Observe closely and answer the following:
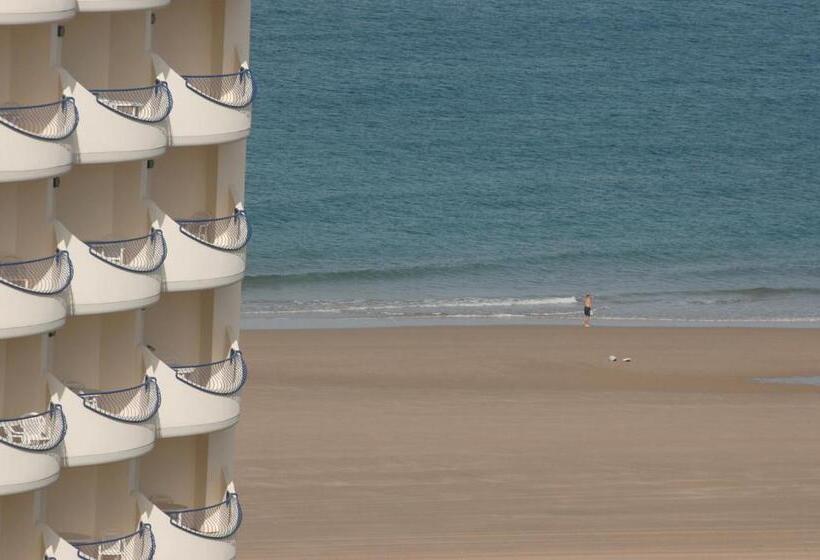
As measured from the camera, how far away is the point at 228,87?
83.0 ft

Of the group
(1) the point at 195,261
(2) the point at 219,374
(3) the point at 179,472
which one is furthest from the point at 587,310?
(1) the point at 195,261

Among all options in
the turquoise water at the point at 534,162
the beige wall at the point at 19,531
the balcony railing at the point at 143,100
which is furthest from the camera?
the turquoise water at the point at 534,162

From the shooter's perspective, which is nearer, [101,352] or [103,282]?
[103,282]

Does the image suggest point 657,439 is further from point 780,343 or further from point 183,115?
point 183,115

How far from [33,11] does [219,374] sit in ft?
19.3

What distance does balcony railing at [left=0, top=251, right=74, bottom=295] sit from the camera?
2252cm

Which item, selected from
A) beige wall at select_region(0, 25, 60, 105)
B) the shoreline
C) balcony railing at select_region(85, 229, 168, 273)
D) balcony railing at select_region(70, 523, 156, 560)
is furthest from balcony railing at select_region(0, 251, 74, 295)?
the shoreline

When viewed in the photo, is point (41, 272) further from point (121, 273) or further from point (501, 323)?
point (501, 323)

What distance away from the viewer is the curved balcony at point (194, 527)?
82.2 feet

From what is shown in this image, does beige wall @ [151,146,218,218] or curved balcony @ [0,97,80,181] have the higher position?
curved balcony @ [0,97,80,181]

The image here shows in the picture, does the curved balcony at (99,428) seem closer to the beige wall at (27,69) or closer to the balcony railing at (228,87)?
the beige wall at (27,69)

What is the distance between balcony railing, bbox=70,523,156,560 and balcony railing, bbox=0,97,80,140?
169 inches

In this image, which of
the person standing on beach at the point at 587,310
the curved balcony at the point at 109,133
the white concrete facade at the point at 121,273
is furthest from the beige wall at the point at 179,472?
the person standing on beach at the point at 587,310

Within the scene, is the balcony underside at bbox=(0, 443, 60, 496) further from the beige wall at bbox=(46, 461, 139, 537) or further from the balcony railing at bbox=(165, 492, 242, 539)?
the balcony railing at bbox=(165, 492, 242, 539)
